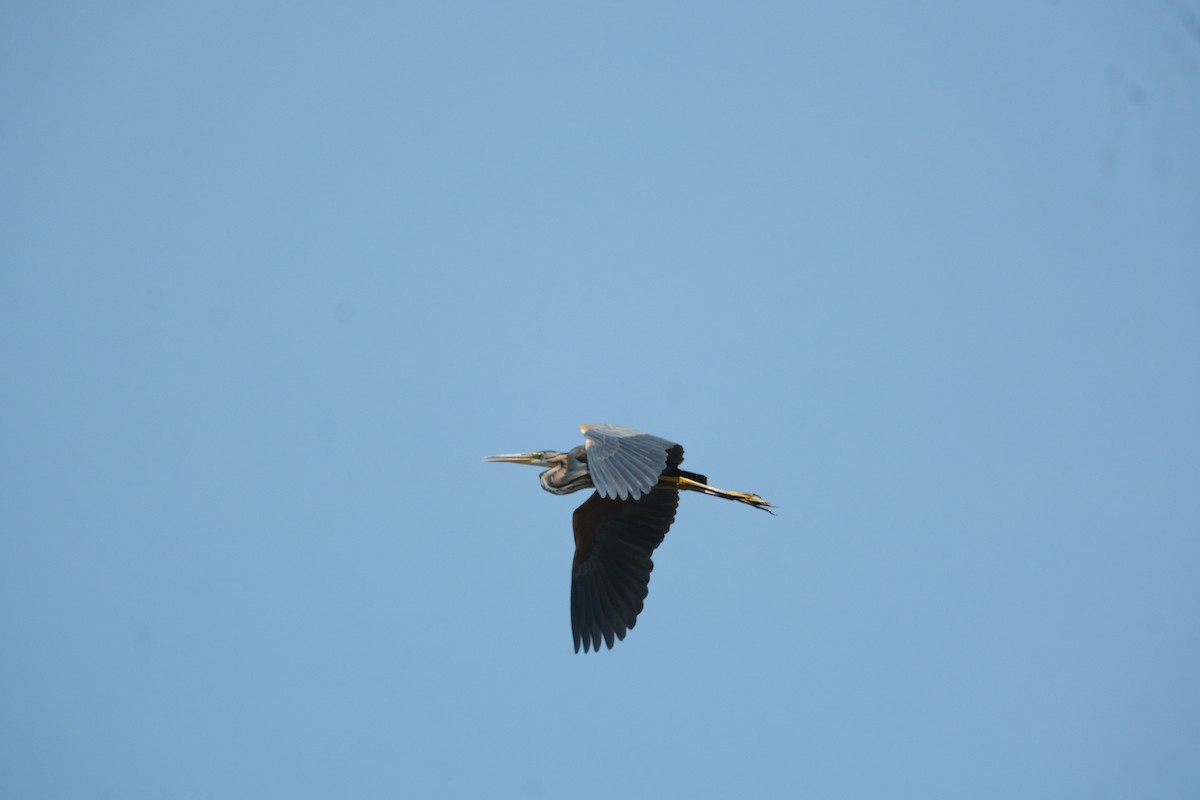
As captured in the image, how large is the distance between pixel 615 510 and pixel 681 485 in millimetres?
692

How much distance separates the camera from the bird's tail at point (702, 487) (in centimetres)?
1105

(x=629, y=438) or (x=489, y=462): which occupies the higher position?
(x=489, y=462)

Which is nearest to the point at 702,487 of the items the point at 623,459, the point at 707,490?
the point at 707,490

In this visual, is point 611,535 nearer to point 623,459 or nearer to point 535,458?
point 535,458

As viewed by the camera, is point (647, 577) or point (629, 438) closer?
point (629, 438)

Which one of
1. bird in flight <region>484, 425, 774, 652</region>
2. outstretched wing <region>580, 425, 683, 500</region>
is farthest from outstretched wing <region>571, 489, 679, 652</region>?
outstretched wing <region>580, 425, 683, 500</region>

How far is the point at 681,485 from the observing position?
11.1 meters

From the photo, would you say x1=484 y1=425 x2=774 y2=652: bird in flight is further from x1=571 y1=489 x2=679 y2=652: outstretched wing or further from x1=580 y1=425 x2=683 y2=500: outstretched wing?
x1=580 y1=425 x2=683 y2=500: outstretched wing

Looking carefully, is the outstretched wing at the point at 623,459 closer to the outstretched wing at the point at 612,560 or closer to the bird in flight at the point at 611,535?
the bird in flight at the point at 611,535

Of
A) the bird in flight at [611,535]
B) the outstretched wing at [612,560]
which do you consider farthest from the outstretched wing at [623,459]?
the outstretched wing at [612,560]

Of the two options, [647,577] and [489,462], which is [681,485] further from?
[489,462]

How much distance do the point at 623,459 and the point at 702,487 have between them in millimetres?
2085

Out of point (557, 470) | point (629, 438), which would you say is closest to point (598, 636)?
point (557, 470)

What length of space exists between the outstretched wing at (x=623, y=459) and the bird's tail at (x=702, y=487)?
0.97m
